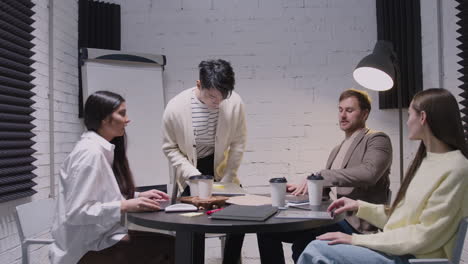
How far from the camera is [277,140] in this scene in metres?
3.97

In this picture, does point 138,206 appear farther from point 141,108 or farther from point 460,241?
point 141,108

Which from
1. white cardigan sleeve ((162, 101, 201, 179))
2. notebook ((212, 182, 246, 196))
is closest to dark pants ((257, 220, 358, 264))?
notebook ((212, 182, 246, 196))

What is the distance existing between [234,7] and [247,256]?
241cm

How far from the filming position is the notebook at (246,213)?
145 cm

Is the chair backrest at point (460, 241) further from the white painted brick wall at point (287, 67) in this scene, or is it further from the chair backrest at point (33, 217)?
the white painted brick wall at point (287, 67)

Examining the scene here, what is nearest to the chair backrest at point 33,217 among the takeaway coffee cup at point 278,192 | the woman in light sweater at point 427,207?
the takeaway coffee cup at point 278,192

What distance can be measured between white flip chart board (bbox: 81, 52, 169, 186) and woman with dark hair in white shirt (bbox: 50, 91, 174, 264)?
6.23 feet

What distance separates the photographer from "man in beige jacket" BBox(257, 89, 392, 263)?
7.03 ft

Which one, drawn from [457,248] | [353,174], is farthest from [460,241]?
[353,174]

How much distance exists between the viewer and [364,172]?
84.4 inches

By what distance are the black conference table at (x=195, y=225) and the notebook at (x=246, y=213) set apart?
0.8 inches

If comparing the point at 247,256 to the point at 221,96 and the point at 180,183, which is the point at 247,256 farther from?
the point at 221,96

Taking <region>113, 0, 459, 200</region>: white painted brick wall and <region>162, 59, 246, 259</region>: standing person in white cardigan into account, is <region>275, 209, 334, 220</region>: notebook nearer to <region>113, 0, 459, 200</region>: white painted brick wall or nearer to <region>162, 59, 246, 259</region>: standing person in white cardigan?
<region>162, 59, 246, 259</region>: standing person in white cardigan

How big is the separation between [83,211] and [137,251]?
30cm
